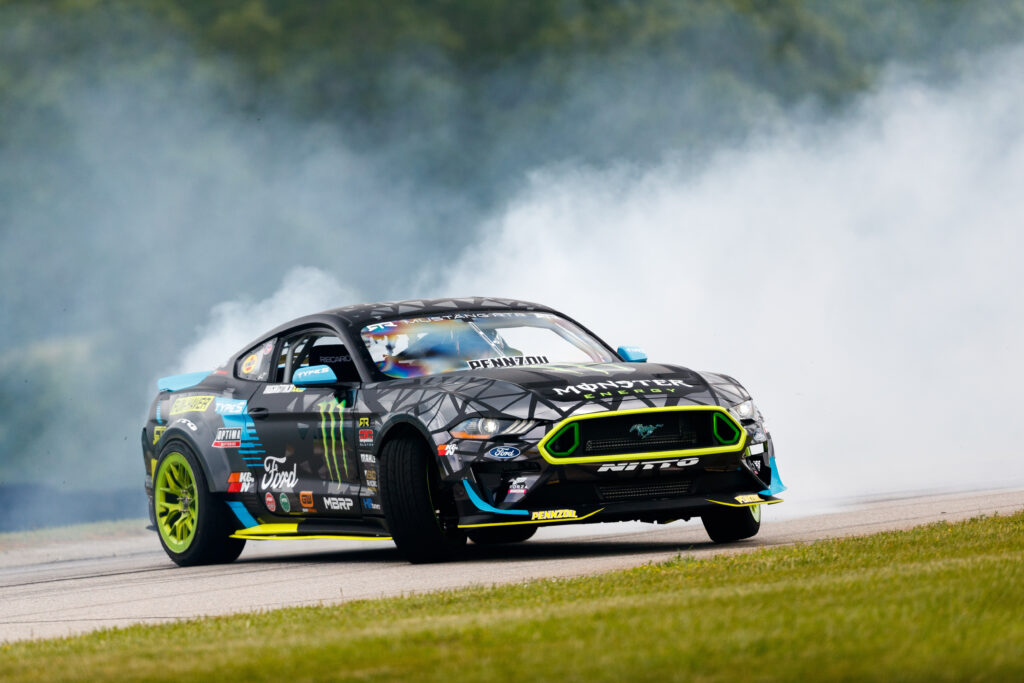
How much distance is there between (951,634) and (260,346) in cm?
678

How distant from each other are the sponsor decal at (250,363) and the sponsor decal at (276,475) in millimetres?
819

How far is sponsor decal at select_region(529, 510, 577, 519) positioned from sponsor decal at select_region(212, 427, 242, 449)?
2.60m

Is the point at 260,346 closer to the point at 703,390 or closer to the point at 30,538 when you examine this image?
the point at 703,390

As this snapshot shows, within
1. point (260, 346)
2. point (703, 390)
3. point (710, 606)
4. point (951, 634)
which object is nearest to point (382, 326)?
point (260, 346)

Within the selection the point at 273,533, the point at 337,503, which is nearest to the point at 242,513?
the point at 273,533

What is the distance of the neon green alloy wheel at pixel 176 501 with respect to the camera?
37.9 ft

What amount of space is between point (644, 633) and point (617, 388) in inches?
151

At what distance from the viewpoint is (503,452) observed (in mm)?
9312

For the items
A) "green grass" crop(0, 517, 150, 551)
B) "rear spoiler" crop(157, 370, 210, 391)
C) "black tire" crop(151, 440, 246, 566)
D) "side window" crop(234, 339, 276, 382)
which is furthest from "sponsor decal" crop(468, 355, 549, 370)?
"green grass" crop(0, 517, 150, 551)

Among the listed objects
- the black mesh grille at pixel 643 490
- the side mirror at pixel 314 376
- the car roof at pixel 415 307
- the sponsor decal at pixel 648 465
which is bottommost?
the black mesh grille at pixel 643 490

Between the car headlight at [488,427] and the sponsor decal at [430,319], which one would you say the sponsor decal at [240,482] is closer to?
the sponsor decal at [430,319]

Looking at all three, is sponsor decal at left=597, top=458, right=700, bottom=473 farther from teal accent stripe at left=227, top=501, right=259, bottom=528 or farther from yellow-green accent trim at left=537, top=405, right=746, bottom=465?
teal accent stripe at left=227, top=501, right=259, bottom=528

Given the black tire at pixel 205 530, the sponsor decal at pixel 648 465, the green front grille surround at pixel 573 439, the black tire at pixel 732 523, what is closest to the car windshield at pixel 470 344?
the green front grille surround at pixel 573 439

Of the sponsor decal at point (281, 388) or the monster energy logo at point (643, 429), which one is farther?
the sponsor decal at point (281, 388)
